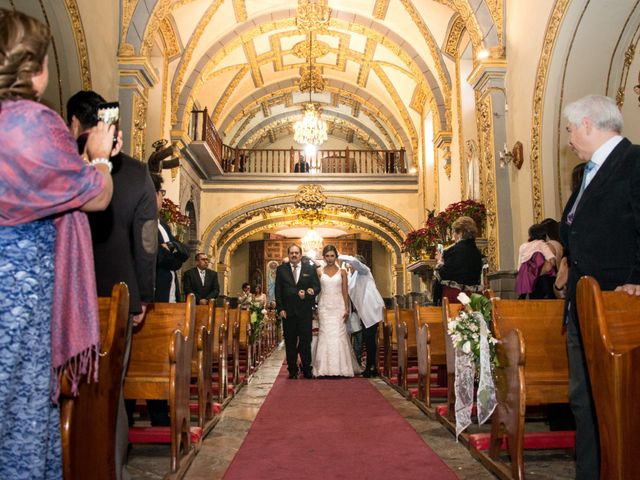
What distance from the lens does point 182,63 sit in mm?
12188

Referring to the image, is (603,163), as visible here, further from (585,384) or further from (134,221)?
(134,221)

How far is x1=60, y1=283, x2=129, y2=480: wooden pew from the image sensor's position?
178 cm

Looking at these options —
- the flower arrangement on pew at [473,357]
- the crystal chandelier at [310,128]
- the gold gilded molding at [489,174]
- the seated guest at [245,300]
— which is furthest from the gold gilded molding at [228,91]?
the flower arrangement on pew at [473,357]

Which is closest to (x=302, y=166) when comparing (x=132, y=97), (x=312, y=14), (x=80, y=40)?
(x=312, y=14)

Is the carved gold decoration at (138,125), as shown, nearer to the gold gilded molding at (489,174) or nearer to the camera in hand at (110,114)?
the gold gilded molding at (489,174)

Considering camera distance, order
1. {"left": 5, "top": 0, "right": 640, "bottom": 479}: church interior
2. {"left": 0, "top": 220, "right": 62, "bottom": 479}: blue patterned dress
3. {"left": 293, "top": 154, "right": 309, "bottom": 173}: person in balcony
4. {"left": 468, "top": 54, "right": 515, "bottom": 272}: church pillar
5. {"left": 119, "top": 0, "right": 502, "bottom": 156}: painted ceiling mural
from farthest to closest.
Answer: {"left": 293, "top": 154, "right": 309, "bottom": 173}: person in balcony < {"left": 119, "top": 0, "right": 502, "bottom": 156}: painted ceiling mural < {"left": 468, "top": 54, "right": 515, "bottom": 272}: church pillar < {"left": 5, "top": 0, "right": 640, "bottom": 479}: church interior < {"left": 0, "top": 220, "right": 62, "bottom": 479}: blue patterned dress

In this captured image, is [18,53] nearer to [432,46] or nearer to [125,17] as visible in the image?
[125,17]

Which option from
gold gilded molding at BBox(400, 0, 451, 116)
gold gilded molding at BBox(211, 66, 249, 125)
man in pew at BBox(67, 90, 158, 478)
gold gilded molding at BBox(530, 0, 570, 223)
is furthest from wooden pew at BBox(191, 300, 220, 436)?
gold gilded molding at BBox(211, 66, 249, 125)

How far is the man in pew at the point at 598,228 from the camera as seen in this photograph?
8.24 ft

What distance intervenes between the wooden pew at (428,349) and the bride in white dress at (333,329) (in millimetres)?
2096

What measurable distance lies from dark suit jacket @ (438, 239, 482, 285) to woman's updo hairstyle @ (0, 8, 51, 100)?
4.57 meters

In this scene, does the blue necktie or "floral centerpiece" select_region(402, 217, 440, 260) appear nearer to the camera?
the blue necktie

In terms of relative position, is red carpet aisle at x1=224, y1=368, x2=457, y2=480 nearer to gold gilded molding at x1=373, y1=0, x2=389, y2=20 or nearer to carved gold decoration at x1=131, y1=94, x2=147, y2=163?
carved gold decoration at x1=131, y1=94, x2=147, y2=163

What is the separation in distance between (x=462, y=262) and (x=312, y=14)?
8.98 metres
